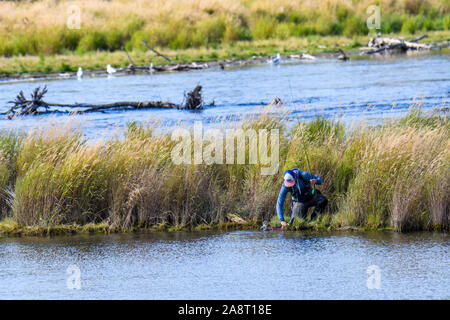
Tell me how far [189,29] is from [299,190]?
37.8 meters

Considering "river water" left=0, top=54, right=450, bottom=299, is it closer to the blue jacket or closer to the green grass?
the blue jacket

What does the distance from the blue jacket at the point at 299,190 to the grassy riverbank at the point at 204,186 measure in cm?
41

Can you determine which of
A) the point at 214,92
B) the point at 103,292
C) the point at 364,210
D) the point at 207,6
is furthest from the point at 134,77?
the point at 103,292

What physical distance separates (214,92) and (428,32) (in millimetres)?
24471

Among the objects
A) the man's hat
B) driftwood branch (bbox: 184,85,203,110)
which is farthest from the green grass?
the man's hat

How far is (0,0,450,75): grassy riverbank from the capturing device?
142 feet

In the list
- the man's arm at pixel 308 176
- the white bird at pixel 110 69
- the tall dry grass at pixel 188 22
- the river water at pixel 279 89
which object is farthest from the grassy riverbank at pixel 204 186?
the tall dry grass at pixel 188 22

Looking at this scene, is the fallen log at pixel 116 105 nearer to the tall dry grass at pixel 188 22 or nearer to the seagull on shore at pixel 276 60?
the seagull on shore at pixel 276 60

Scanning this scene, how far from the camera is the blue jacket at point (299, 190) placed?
1227cm

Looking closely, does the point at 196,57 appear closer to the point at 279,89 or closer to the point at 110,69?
the point at 110,69

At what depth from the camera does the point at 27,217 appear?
507 inches

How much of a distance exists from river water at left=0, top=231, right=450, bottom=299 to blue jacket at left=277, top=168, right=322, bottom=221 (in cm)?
52

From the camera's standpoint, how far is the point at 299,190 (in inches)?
486
